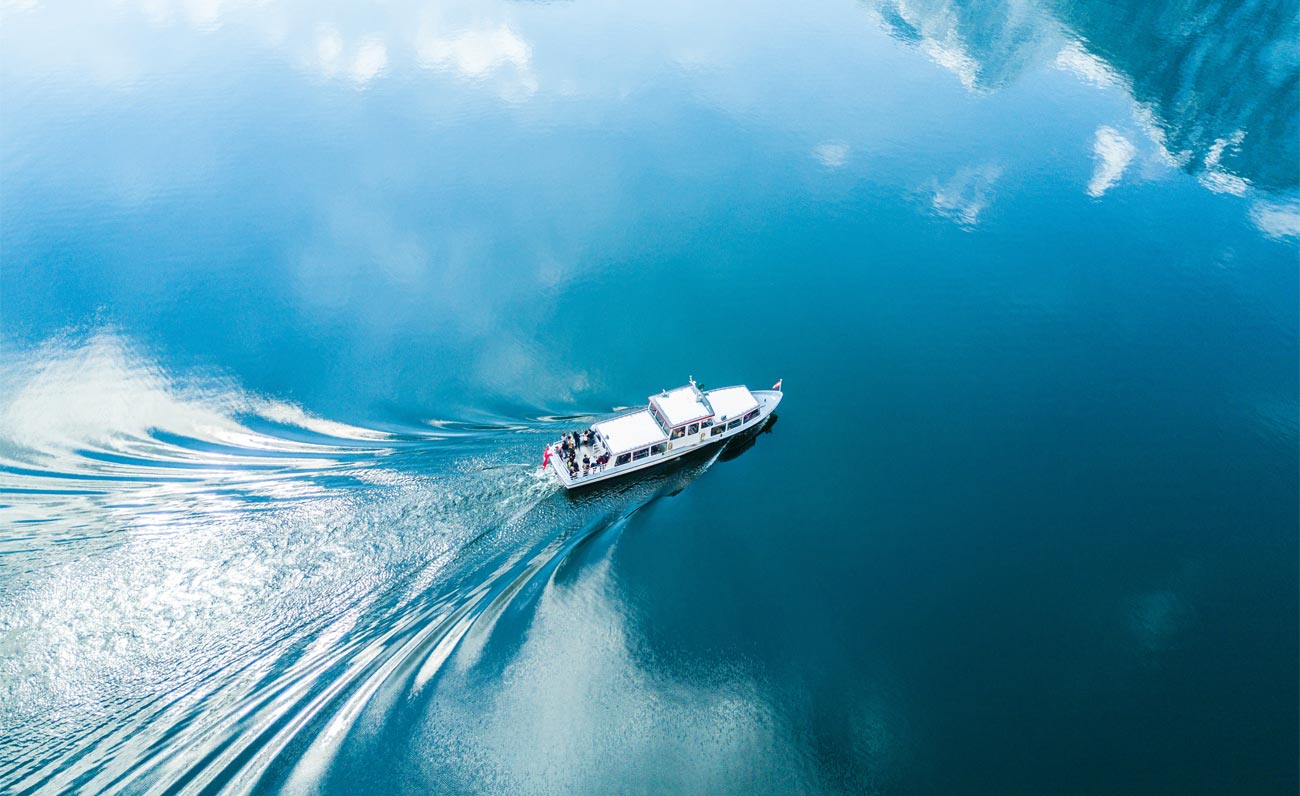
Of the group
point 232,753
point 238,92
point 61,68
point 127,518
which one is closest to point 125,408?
point 127,518

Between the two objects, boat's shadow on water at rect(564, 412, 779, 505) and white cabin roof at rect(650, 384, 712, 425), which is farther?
white cabin roof at rect(650, 384, 712, 425)

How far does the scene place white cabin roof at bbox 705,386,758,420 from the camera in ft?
229

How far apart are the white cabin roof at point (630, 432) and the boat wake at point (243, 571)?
350cm

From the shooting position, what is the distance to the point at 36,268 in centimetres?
8550

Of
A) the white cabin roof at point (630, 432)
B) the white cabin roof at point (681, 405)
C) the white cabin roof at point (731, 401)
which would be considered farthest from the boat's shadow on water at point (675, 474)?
→ the white cabin roof at point (681, 405)

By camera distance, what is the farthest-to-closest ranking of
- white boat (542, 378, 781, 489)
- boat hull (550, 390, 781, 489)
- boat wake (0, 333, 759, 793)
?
white boat (542, 378, 781, 489) → boat hull (550, 390, 781, 489) → boat wake (0, 333, 759, 793)

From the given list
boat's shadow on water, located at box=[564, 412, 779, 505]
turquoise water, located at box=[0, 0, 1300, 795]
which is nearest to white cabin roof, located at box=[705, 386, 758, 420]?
boat's shadow on water, located at box=[564, 412, 779, 505]

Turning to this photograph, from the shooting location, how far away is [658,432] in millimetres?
67688

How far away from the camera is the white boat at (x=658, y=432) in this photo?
63969 millimetres

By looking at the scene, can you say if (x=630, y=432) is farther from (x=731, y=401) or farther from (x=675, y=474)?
(x=731, y=401)

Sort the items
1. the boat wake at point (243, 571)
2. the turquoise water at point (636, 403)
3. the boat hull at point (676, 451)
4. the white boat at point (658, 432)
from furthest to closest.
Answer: the white boat at point (658, 432) → the boat hull at point (676, 451) → the turquoise water at point (636, 403) → the boat wake at point (243, 571)

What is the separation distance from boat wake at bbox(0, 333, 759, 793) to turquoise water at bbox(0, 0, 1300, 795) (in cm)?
32

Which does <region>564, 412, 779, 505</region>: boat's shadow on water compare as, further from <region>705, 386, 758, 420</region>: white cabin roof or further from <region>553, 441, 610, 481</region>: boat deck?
<region>705, 386, 758, 420</region>: white cabin roof

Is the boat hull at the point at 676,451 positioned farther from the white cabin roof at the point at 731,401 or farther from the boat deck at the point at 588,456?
the white cabin roof at the point at 731,401
